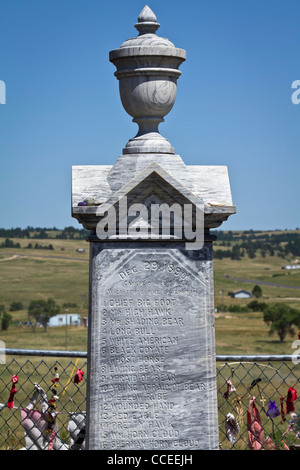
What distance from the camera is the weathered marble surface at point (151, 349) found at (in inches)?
261

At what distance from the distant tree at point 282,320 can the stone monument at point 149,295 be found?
7292 cm

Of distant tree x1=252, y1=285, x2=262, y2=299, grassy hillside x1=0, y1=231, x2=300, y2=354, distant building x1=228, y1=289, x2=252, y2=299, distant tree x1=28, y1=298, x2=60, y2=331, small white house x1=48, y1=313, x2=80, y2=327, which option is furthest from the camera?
distant tree x1=252, y1=285, x2=262, y2=299

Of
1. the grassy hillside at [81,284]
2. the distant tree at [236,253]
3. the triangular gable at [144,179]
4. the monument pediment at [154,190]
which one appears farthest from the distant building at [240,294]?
the triangular gable at [144,179]

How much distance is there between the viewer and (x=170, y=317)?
22.0ft

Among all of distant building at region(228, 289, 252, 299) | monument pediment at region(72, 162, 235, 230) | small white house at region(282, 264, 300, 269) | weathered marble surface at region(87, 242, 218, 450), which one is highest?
small white house at region(282, 264, 300, 269)

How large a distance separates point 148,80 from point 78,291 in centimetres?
9397

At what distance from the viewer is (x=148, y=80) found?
22.2 ft

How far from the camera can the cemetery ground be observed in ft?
238

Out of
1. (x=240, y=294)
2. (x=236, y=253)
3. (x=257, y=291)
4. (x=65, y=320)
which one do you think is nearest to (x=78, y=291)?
(x=65, y=320)

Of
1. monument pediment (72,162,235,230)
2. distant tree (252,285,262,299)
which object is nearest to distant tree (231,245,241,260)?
distant tree (252,285,262,299)

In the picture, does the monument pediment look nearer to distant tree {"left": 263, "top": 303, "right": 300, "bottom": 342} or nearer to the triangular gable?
the triangular gable

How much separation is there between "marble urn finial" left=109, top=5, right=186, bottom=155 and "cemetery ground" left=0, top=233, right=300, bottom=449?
59367mm
